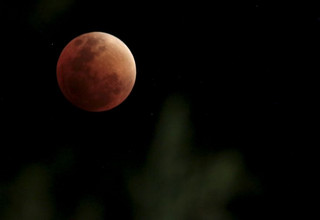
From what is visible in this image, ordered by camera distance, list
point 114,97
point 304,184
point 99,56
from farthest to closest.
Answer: point 304,184 → point 114,97 → point 99,56

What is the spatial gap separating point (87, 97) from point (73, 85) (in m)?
0.20

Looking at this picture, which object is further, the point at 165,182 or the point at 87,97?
the point at 165,182

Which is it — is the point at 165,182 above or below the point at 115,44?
above

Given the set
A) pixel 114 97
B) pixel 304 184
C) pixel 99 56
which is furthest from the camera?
pixel 304 184

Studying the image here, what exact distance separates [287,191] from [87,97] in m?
9.33

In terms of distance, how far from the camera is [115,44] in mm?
4641

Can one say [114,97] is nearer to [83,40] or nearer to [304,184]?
[83,40]

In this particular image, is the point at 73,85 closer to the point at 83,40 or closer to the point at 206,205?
the point at 83,40

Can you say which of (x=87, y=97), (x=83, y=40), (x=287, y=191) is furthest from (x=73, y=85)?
(x=287, y=191)

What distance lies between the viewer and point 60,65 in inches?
189

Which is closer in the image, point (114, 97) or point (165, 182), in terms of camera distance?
point (114, 97)

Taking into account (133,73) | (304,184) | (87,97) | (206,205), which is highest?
(304,184)

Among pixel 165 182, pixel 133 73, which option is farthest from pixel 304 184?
pixel 133 73

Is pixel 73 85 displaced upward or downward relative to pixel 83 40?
downward
